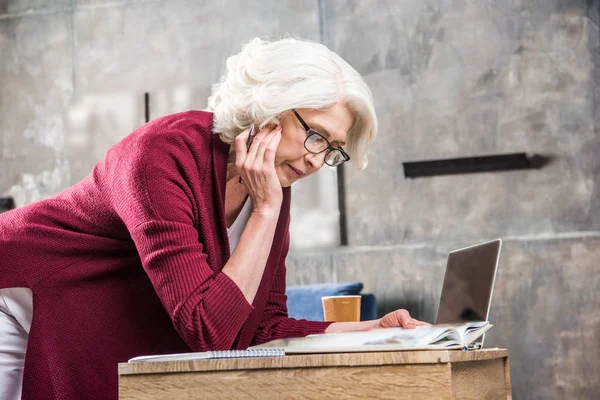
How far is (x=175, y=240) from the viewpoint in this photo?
4.04ft

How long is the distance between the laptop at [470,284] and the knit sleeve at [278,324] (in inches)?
12.2

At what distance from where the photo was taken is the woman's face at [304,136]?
1.53 m

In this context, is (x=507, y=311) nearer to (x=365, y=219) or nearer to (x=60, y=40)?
(x=365, y=219)

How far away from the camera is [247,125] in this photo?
59.4 inches

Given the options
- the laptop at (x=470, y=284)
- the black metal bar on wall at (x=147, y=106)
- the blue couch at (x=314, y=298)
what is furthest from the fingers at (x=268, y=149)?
the black metal bar on wall at (x=147, y=106)

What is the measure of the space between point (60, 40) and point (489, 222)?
8.01 feet

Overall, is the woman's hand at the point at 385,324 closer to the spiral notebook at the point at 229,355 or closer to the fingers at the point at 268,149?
the fingers at the point at 268,149

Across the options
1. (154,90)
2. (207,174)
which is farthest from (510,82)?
(207,174)

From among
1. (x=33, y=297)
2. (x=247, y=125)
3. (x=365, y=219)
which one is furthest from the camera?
(x=365, y=219)

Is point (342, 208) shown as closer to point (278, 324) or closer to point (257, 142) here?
point (278, 324)

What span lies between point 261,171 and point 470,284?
22.3 inches

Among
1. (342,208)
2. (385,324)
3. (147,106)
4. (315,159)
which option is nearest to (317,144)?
(315,159)

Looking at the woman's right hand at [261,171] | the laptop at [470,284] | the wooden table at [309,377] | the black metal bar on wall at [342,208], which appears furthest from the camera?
the black metal bar on wall at [342,208]

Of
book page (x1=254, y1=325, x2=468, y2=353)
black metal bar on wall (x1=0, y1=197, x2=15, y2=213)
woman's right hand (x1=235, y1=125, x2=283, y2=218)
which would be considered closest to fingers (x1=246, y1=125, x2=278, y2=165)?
woman's right hand (x1=235, y1=125, x2=283, y2=218)
